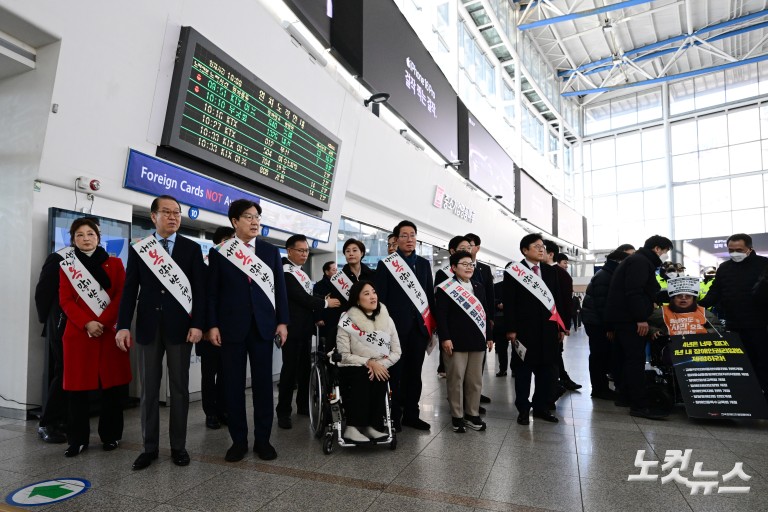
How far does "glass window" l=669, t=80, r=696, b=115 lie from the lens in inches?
967

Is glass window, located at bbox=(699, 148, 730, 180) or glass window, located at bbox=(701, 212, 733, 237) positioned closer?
glass window, located at bbox=(701, 212, 733, 237)

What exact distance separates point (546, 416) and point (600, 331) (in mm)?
1559

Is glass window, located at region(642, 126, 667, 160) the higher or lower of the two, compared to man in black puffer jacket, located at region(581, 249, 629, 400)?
higher

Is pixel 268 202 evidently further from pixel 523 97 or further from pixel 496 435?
pixel 523 97

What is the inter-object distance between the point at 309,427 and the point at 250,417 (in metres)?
0.58

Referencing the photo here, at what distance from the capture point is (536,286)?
390cm

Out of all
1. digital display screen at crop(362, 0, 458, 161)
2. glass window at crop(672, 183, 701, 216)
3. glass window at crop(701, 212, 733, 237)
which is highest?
glass window at crop(672, 183, 701, 216)

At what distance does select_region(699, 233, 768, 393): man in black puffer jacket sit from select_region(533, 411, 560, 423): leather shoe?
1943 millimetres

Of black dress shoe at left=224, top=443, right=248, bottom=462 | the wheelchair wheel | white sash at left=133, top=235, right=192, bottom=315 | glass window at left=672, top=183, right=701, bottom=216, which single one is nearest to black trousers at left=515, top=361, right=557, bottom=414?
the wheelchair wheel

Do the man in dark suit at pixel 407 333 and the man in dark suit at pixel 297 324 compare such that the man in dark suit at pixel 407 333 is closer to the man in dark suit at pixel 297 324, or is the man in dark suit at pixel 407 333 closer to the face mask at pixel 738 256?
the man in dark suit at pixel 297 324

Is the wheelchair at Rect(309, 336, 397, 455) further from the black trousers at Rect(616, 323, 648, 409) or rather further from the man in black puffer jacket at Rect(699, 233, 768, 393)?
the man in black puffer jacket at Rect(699, 233, 768, 393)

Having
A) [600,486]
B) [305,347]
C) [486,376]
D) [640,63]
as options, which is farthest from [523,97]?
[600,486]

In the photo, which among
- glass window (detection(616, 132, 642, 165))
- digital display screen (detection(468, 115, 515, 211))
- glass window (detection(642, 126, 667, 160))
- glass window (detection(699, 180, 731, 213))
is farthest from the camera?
glass window (detection(616, 132, 642, 165))

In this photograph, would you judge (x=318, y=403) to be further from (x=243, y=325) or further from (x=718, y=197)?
(x=718, y=197)
